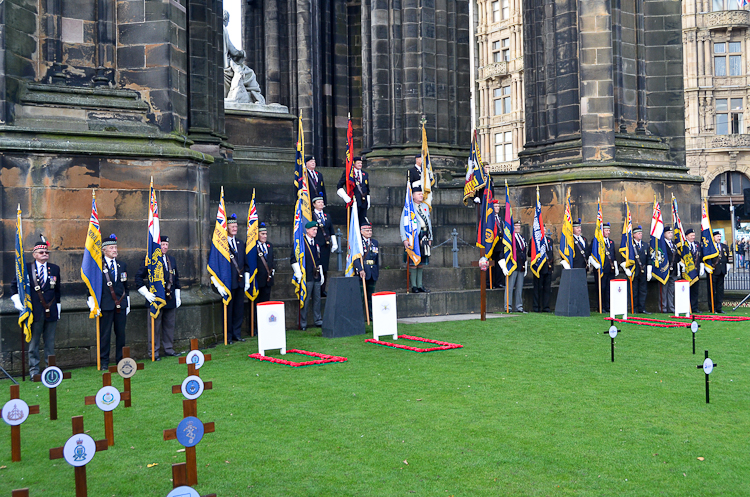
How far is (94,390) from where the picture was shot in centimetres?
884

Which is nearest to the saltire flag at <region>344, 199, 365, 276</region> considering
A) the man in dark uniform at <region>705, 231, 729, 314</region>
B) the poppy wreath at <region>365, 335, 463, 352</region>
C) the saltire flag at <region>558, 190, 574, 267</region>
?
the poppy wreath at <region>365, 335, 463, 352</region>

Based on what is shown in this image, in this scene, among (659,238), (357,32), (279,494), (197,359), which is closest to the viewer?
(279,494)

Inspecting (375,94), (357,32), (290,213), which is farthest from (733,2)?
(290,213)

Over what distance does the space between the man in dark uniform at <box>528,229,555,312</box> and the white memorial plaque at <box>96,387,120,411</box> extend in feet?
40.4

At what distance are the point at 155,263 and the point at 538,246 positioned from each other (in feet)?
29.7

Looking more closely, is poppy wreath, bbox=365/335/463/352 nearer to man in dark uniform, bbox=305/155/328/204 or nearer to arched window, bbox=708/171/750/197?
man in dark uniform, bbox=305/155/328/204

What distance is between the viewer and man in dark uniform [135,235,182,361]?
1116 cm

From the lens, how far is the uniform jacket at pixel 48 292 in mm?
9938

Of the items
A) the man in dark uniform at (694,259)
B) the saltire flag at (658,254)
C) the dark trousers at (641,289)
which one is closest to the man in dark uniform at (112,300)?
the dark trousers at (641,289)

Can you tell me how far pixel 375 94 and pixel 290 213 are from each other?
5945 mm

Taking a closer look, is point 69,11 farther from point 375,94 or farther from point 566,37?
point 566,37

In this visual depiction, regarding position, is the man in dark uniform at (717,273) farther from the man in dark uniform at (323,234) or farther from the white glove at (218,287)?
the white glove at (218,287)

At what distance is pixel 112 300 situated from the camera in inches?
415

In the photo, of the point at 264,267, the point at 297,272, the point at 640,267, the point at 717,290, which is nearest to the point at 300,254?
the point at 297,272
